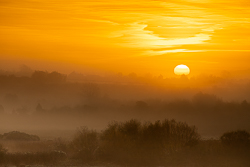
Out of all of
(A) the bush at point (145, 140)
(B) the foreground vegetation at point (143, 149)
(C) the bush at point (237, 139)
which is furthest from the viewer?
(C) the bush at point (237, 139)

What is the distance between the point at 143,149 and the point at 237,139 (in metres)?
20.3

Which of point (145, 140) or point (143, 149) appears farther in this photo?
point (145, 140)

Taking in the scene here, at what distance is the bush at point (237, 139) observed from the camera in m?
87.7

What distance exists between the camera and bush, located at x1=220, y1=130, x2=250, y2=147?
87688 millimetres

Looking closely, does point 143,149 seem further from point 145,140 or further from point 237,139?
point 237,139

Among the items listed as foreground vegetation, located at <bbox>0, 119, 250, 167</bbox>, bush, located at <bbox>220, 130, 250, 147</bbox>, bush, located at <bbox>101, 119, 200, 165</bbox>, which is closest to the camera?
foreground vegetation, located at <bbox>0, 119, 250, 167</bbox>

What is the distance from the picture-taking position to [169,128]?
294 feet

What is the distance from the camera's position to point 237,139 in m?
88.2

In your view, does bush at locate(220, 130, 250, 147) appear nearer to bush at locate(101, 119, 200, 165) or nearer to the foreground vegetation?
the foreground vegetation

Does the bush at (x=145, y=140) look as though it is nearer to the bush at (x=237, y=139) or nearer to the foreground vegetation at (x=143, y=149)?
the foreground vegetation at (x=143, y=149)

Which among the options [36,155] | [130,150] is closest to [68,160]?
[36,155]

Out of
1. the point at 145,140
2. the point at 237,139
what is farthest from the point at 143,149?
the point at 237,139

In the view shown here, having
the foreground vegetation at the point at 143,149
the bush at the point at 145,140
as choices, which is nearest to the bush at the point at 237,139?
the foreground vegetation at the point at 143,149

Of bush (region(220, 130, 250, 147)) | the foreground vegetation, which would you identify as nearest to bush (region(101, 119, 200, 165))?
the foreground vegetation
